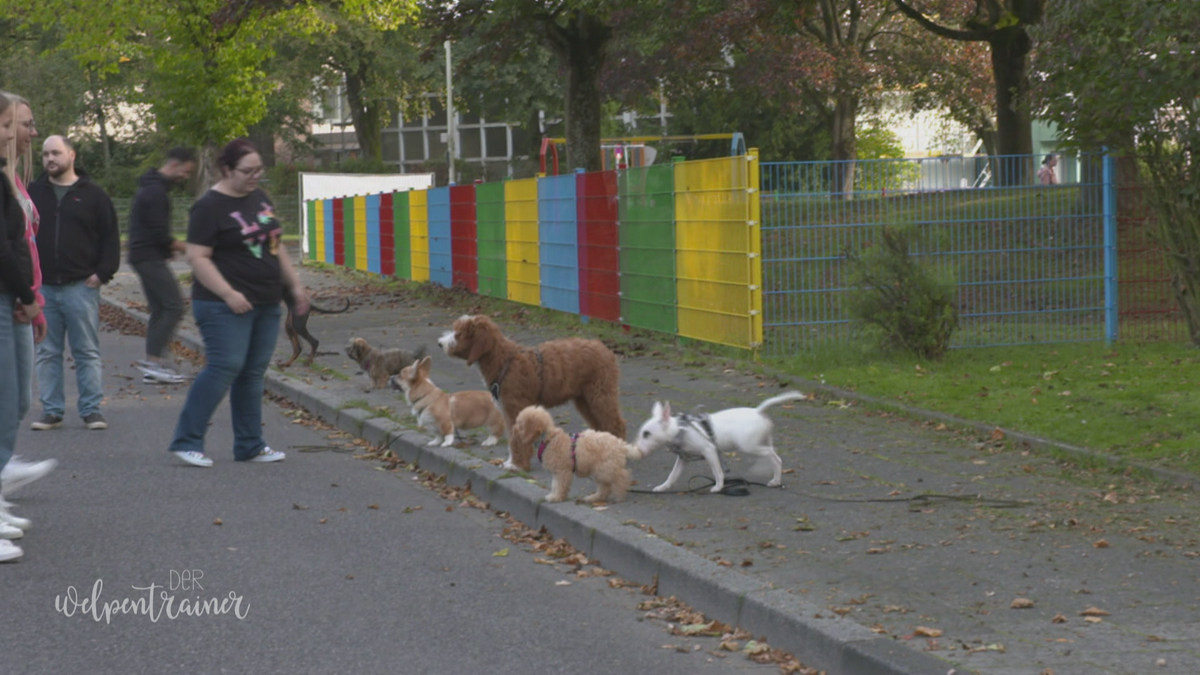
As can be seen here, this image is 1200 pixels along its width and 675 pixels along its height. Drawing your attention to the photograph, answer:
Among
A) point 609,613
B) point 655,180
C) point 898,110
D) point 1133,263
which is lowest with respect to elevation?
point 609,613

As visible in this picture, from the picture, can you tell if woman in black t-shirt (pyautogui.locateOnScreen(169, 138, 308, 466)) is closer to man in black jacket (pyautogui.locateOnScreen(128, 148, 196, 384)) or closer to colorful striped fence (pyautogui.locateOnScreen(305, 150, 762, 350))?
man in black jacket (pyautogui.locateOnScreen(128, 148, 196, 384))

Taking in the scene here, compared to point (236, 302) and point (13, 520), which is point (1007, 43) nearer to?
point (236, 302)

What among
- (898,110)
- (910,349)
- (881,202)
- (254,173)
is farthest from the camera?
(898,110)

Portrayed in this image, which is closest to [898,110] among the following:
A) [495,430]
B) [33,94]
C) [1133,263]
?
[33,94]

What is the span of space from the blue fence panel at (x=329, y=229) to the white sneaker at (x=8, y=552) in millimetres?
29817

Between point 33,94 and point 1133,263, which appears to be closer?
point 1133,263

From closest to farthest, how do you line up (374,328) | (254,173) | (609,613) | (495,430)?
(609,613)
(254,173)
(495,430)
(374,328)

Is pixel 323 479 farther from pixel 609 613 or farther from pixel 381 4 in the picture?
pixel 381 4

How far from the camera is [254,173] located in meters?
8.39

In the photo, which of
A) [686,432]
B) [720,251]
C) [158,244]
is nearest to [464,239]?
[720,251]

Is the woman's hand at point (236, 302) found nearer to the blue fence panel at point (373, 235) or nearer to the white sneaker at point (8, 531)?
the white sneaker at point (8, 531)

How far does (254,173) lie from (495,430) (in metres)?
2.17

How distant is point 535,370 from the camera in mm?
8281

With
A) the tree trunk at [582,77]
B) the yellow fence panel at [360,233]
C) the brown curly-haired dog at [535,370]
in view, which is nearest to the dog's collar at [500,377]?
the brown curly-haired dog at [535,370]
